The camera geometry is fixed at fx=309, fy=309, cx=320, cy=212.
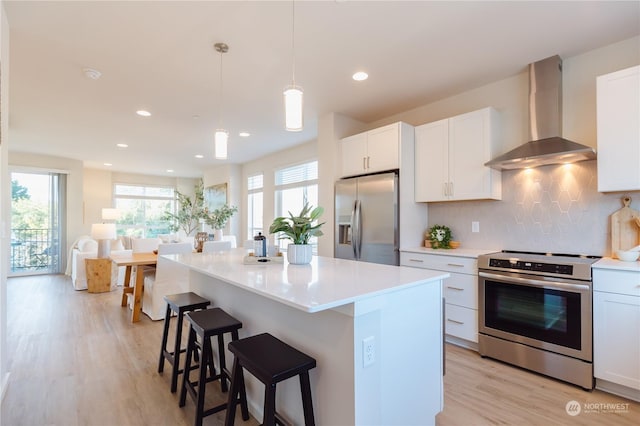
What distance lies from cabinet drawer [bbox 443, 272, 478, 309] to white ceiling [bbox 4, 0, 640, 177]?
6.49 feet

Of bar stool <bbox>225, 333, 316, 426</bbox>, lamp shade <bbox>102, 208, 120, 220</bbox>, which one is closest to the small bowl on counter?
bar stool <bbox>225, 333, 316, 426</bbox>

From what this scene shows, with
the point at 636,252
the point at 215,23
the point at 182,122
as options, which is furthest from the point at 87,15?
the point at 636,252

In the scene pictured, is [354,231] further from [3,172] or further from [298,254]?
[3,172]

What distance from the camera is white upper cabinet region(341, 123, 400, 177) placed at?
3475mm

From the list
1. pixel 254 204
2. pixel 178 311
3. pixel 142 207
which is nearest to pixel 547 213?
pixel 178 311

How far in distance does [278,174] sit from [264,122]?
2.16 meters

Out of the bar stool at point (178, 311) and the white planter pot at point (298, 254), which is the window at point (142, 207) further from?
the white planter pot at point (298, 254)

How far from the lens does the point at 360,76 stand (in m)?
3.03

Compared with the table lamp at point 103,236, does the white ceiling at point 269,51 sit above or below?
above

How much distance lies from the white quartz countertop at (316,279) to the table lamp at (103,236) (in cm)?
436

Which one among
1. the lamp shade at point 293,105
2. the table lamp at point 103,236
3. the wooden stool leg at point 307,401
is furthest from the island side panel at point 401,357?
the table lamp at point 103,236

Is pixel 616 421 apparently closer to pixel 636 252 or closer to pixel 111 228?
pixel 636 252

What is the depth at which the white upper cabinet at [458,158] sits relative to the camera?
3051mm

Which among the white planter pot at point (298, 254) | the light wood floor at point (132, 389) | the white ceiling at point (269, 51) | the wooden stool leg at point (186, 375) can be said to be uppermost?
the white ceiling at point (269, 51)
